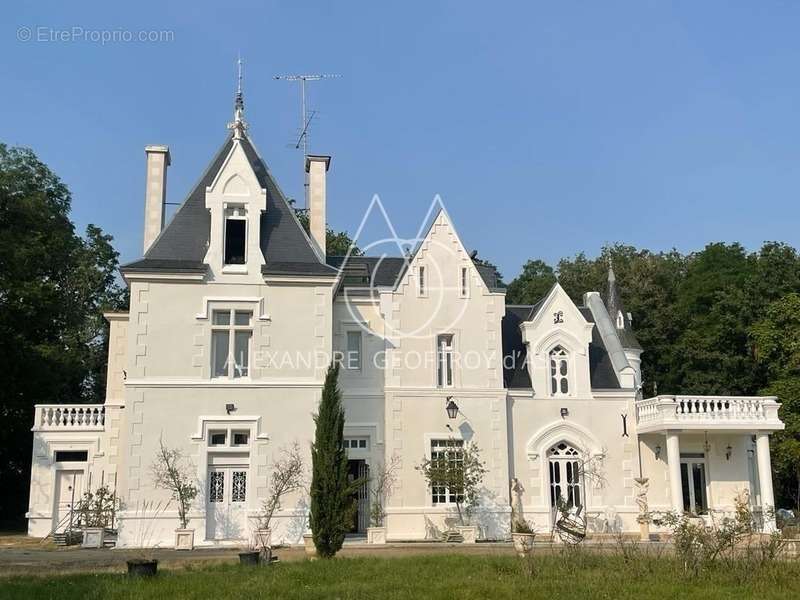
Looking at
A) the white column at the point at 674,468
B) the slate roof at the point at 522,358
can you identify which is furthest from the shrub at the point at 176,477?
the white column at the point at 674,468

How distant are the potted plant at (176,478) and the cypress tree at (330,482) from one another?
5422 mm

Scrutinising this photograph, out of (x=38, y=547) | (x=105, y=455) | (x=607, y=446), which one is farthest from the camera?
(x=607, y=446)

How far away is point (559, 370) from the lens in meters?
27.4

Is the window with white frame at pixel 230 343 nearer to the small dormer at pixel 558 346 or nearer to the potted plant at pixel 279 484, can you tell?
the potted plant at pixel 279 484

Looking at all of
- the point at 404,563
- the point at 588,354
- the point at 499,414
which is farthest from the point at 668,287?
the point at 404,563

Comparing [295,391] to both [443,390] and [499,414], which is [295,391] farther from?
[499,414]

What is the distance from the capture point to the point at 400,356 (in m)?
25.7

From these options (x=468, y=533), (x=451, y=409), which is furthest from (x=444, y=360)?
(x=468, y=533)

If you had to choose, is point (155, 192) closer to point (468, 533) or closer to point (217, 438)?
point (217, 438)

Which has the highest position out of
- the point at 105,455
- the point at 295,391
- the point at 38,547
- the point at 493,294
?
the point at 493,294

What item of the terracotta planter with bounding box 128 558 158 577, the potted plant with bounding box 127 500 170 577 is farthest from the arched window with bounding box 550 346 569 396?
the terracotta planter with bounding box 128 558 158 577

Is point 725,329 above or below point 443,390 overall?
above

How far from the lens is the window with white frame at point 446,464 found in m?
24.3

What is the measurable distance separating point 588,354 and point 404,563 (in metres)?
14.1
